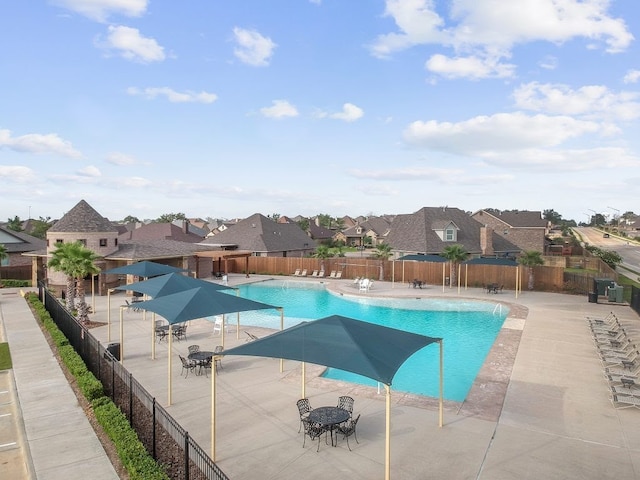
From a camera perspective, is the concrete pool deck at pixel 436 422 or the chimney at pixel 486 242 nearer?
the concrete pool deck at pixel 436 422

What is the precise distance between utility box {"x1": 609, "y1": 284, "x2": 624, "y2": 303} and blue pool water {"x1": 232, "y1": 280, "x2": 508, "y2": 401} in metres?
6.56

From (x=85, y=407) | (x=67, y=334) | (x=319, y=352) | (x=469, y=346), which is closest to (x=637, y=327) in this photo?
(x=469, y=346)

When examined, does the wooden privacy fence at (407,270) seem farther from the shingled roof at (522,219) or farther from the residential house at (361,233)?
the residential house at (361,233)

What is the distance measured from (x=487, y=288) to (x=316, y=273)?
16.0m

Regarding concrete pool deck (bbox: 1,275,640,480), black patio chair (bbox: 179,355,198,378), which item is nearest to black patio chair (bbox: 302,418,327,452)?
concrete pool deck (bbox: 1,275,640,480)

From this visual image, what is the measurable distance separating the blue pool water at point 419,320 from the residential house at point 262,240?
38.9 feet

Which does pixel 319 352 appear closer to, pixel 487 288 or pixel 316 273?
pixel 487 288

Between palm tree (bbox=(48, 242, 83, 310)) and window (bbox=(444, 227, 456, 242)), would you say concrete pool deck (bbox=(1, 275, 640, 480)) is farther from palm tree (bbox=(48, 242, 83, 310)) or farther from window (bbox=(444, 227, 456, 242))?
window (bbox=(444, 227, 456, 242))

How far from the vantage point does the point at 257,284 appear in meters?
38.8

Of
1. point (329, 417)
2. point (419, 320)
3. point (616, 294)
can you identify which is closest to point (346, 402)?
point (329, 417)

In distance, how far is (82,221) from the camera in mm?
32938

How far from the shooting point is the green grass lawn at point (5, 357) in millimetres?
14914

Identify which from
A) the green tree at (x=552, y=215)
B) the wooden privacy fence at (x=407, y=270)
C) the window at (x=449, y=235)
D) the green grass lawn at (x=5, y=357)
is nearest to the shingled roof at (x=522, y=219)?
the window at (x=449, y=235)

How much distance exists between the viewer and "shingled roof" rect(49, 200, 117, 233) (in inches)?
1276
